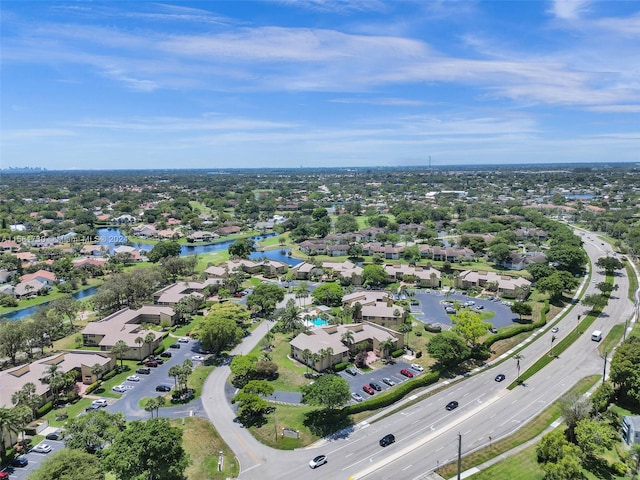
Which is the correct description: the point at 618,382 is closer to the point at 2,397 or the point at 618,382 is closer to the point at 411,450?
the point at 411,450

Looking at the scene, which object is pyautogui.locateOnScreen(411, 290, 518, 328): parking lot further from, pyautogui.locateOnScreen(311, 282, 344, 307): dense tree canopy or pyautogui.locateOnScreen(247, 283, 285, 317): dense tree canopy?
pyautogui.locateOnScreen(247, 283, 285, 317): dense tree canopy

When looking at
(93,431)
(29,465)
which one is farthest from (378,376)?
(29,465)

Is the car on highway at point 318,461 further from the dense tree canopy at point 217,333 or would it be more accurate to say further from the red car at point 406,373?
the dense tree canopy at point 217,333

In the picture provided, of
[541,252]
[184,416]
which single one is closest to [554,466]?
[184,416]

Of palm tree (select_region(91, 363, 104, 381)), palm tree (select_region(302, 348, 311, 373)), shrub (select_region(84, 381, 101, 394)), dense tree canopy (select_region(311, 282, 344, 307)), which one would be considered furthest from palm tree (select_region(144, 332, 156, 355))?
dense tree canopy (select_region(311, 282, 344, 307))

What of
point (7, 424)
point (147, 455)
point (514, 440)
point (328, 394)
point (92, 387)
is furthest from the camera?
point (92, 387)

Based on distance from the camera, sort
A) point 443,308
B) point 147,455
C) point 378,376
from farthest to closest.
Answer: point 443,308, point 378,376, point 147,455

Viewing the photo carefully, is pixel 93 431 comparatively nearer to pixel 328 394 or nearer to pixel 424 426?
pixel 328 394
